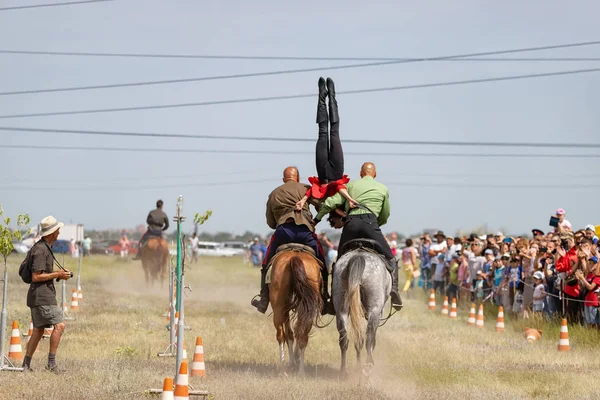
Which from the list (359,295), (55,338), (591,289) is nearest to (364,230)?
(359,295)

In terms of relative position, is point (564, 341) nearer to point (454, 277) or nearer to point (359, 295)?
point (359, 295)

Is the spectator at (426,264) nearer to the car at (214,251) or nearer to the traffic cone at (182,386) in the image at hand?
the traffic cone at (182,386)

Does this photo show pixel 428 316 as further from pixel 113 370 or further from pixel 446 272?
pixel 113 370

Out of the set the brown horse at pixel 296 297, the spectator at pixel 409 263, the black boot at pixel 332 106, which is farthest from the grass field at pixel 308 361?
the spectator at pixel 409 263

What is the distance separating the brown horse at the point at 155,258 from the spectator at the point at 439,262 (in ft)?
27.5

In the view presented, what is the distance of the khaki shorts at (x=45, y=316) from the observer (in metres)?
14.1

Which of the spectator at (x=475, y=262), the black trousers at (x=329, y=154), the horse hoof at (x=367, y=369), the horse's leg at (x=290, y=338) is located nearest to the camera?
the horse hoof at (x=367, y=369)

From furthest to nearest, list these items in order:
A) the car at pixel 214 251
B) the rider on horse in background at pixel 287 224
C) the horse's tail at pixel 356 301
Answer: the car at pixel 214 251 → the rider on horse in background at pixel 287 224 → the horse's tail at pixel 356 301

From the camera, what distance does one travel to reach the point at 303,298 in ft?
48.8

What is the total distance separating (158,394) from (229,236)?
466 feet

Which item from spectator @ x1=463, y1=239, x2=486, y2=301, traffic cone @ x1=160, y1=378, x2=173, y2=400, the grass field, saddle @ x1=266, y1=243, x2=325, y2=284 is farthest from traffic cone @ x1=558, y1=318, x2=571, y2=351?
traffic cone @ x1=160, y1=378, x2=173, y2=400

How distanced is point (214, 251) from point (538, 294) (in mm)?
87425

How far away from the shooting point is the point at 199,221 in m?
12.2

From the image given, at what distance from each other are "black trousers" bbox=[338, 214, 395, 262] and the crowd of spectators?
6429 millimetres
